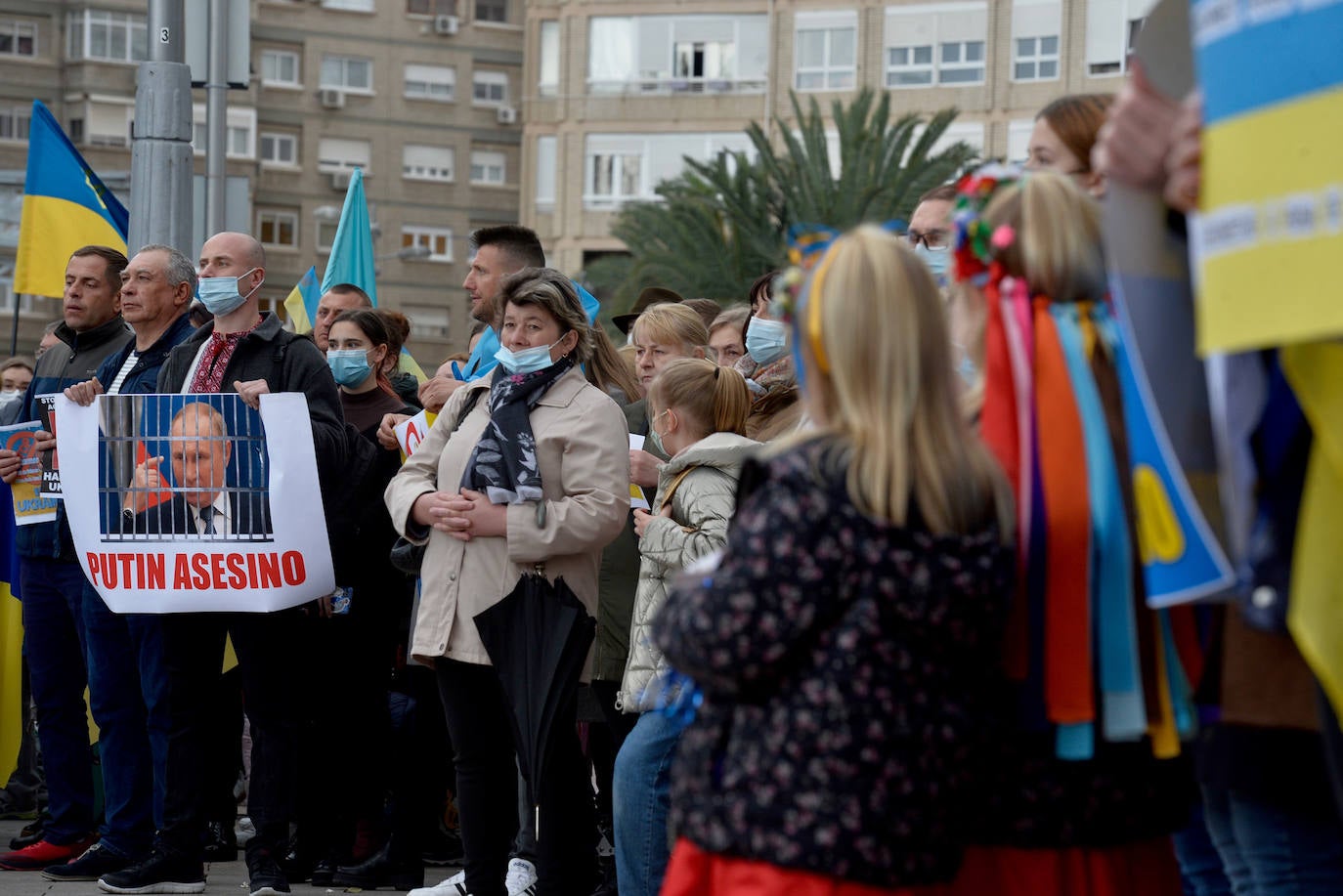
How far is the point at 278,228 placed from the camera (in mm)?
58531

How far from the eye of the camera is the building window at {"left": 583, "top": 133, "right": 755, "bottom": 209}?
55.2 meters

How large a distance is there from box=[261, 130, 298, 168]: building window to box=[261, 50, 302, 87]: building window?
160 centimetres

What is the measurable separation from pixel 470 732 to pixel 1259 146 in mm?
4237

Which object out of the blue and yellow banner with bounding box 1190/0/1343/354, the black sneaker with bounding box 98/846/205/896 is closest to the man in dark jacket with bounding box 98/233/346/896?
the black sneaker with bounding box 98/846/205/896

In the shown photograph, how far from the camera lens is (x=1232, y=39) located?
2639mm

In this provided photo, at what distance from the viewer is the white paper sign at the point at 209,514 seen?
6.89m

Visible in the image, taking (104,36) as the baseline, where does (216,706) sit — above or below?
below

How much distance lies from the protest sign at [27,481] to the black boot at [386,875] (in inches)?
75.1

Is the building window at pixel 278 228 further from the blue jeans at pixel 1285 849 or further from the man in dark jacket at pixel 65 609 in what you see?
the blue jeans at pixel 1285 849

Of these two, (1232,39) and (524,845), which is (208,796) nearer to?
(524,845)

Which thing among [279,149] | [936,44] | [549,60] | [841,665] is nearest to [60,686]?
[841,665]

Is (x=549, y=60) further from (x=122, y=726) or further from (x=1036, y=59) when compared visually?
(x=122, y=726)

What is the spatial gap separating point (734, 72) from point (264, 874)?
50.2 metres

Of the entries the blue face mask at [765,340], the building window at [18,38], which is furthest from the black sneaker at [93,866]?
the building window at [18,38]
